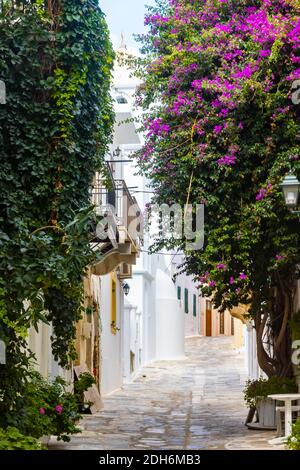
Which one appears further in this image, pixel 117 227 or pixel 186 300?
pixel 186 300

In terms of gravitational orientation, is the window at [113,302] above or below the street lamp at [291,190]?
below

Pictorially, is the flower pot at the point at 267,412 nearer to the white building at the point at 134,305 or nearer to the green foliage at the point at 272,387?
the green foliage at the point at 272,387

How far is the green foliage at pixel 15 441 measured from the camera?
7.54 metres

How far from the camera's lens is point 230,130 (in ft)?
38.7

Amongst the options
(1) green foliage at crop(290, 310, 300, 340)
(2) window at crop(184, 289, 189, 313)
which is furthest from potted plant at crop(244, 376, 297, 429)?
(2) window at crop(184, 289, 189, 313)

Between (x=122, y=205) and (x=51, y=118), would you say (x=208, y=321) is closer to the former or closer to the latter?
(x=122, y=205)

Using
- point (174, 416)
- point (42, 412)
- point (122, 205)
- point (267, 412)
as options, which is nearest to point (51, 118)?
point (42, 412)

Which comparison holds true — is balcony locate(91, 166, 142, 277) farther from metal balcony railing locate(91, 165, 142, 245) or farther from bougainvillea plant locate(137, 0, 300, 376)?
bougainvillea plant locate(137, 0, 300, 376)

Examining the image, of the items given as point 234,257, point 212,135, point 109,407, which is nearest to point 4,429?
point 234,257

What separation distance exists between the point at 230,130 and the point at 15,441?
5.65 m

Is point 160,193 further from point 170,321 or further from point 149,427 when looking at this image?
point 170,321

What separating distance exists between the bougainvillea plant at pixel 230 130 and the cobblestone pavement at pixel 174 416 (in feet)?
6.95

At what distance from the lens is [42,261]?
8602 mm

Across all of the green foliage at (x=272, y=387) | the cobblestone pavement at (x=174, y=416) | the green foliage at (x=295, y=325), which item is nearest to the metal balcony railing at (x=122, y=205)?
the cobblestone pavement at (x=174, y=416)
